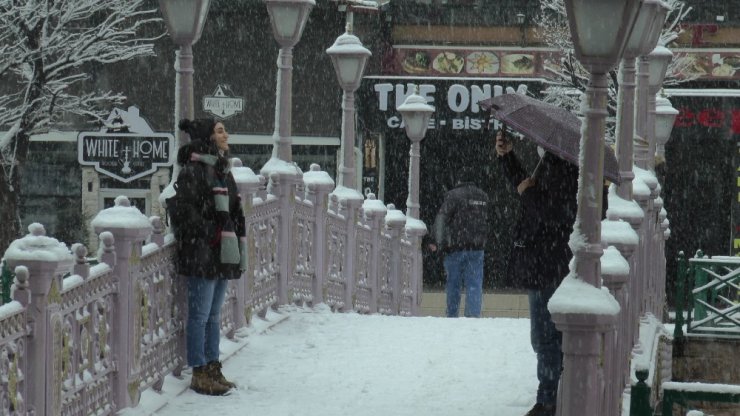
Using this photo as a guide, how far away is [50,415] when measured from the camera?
670 cm

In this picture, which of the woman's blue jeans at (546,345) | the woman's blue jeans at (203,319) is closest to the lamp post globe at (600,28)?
the woman's blue jeans at (546,345)

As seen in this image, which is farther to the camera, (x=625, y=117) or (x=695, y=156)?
(x=695, y=156)

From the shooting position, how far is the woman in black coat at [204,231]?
869 centimetres

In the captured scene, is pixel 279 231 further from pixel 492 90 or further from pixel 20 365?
pixel 492 90

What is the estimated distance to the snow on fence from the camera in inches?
257

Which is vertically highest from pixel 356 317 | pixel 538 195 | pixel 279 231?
pixel 538 195

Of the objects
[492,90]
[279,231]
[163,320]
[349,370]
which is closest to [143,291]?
[163,320]

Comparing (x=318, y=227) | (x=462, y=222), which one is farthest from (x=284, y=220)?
(x=462, y=222)

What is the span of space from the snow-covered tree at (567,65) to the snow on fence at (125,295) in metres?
10.4

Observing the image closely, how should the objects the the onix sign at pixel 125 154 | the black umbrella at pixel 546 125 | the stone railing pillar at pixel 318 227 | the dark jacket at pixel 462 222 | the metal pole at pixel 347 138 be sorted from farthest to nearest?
the the onix sign at pixel 125 154, the dark jacket at pixel 462 222, the metal pole at pixel 347 138, the stone railing pillar at pixel 318 227, the black umbrella at pixel 546 125

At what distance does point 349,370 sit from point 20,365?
388cm

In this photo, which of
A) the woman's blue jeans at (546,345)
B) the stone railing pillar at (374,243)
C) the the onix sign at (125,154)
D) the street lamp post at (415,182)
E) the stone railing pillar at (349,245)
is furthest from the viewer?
the the onix sign at (125,154)

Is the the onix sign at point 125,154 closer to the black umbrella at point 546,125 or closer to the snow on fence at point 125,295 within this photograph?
the snow on fence at point 125,295

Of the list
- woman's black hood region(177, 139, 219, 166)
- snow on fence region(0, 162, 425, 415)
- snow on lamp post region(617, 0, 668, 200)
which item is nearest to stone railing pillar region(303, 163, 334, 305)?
snow on fence region(0, 162, 425, 415)
